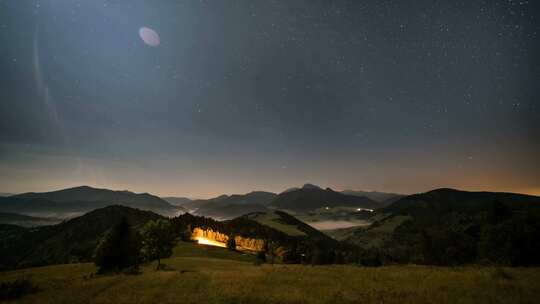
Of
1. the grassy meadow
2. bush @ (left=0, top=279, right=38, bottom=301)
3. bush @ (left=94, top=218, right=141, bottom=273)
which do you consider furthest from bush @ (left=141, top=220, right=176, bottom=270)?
the grassy meadow

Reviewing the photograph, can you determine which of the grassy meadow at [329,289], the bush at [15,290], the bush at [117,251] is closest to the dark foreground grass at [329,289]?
the grassy meadow at [329,289]

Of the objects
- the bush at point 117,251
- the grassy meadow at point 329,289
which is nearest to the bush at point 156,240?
the bush at point 117,251

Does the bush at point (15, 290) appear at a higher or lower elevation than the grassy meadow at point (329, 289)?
lower

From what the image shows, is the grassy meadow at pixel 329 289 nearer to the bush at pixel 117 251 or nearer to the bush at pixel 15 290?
the bush at pixel 15 290

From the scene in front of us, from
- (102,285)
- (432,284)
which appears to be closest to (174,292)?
(102,285)

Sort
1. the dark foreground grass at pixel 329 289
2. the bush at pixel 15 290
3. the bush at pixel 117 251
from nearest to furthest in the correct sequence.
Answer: the dark foreground grass at pixel 329 289, the bush at pixel 15 290, the bush at pixel 117 251

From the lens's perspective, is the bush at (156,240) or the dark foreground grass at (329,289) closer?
the dark foreground grass at (329,289)

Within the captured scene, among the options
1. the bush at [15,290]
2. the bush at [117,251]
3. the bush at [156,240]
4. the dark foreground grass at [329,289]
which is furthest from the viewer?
the bush at [156,240]

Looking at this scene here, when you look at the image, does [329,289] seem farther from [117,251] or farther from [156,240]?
[156,240]

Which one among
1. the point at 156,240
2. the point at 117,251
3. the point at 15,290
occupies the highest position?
the point at 156,240

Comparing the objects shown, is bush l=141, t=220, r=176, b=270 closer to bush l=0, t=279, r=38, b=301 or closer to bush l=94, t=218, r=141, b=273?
bush l=94, t=218, r=141, b=273

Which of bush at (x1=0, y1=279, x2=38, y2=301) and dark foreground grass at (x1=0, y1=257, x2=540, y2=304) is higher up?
dark foreground grass at (x1=0, y1=257, x2=540, y2=304)

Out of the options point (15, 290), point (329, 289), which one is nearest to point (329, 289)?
point (329, 289)

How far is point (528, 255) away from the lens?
52.4 m
